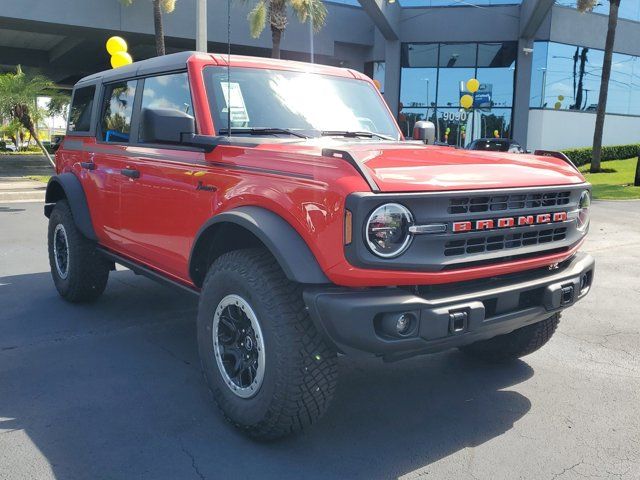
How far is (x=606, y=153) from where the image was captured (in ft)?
87.7

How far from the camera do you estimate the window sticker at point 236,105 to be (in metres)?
3.75

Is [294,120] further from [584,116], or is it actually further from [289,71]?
[584,116]

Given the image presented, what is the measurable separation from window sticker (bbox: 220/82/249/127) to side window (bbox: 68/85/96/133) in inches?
80.2

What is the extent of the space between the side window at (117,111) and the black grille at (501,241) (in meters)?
2.81

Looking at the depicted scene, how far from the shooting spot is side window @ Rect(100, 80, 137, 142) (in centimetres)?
464

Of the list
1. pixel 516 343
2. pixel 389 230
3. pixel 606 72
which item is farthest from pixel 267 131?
pixel 606 72

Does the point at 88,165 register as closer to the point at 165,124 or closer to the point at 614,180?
the point at 165,124

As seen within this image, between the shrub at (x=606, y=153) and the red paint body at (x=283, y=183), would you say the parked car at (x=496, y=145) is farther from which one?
the red paint body at (x=283, y=183)

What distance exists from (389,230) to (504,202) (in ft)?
2.31

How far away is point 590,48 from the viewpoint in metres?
27.7

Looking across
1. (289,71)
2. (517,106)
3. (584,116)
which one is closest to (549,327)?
(289,71)

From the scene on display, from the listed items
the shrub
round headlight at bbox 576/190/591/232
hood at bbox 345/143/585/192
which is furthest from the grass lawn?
hood at bbox 345/143/585/192

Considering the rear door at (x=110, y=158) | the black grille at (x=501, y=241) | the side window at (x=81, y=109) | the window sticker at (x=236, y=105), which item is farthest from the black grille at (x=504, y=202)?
the side window at (x=81, y=109)

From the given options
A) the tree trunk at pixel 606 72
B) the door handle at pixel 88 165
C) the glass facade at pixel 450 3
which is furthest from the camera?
the glass facade at pixel 450 3
